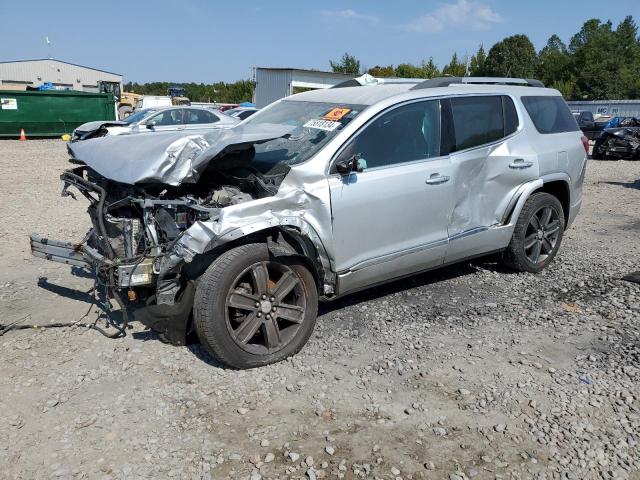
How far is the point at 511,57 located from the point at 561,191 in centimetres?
6041

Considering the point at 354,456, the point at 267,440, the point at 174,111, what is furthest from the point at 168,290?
the point at 174,111

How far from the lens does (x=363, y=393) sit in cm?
358

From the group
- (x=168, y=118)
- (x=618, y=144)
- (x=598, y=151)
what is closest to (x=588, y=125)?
(x=598, y=151)

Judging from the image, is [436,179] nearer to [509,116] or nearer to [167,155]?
[509,116]

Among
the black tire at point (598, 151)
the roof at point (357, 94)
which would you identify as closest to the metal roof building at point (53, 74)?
the black tire at point (598, 151)

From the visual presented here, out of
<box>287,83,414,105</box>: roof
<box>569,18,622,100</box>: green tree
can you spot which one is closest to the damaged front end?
<box>287,83,414,105</box>: roof

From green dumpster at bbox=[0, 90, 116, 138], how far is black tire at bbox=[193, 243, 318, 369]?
21.6 metres

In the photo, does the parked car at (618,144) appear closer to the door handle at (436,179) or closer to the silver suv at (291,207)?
the silver suv at (291,207)

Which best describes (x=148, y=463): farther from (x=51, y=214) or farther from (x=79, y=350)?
(x=51, y=214)

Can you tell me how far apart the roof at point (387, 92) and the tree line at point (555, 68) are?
45.8 meters

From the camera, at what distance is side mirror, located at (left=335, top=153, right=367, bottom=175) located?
4020 millimetres

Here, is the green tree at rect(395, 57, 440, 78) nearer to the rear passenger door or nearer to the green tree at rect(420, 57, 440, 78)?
the green tree at rect(420, 57, 440, 78)

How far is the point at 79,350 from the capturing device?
13.3 feet

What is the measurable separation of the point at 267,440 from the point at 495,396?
1.48 meters
